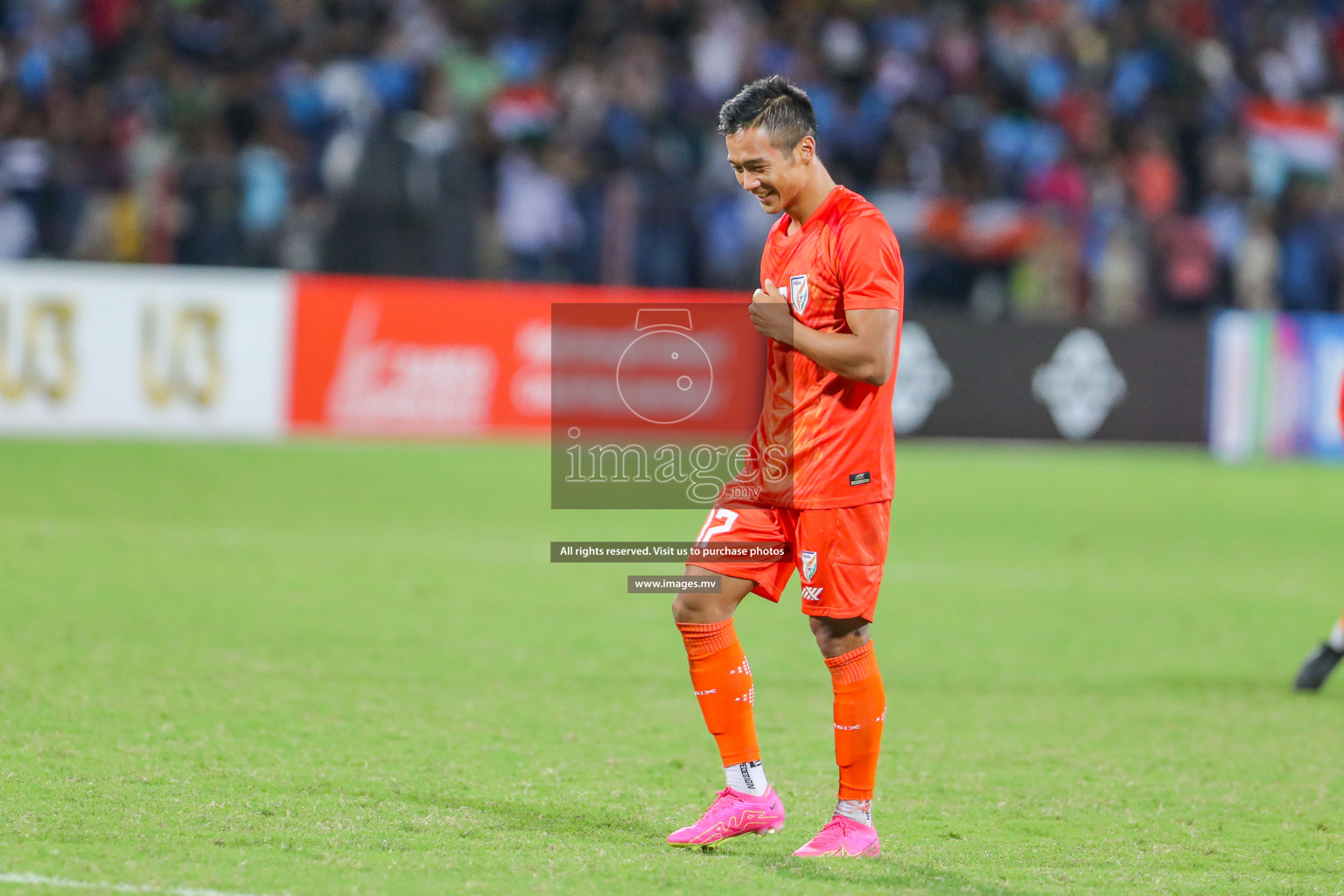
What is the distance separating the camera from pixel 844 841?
441 centimetres

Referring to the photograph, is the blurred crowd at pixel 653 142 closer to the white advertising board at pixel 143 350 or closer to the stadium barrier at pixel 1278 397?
the white advertising board at pixel 143 350

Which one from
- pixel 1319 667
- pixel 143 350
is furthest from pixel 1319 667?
pixel 143 350

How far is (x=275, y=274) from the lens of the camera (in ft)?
48.9

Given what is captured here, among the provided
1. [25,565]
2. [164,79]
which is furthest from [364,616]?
[164,79]

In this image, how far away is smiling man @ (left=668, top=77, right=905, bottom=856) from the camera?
171 inches

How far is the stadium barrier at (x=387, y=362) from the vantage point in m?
14.2

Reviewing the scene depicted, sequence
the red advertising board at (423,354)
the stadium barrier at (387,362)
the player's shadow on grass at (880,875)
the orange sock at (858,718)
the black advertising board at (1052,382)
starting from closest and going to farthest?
the player's shadow on grass at (880,875), the orange sock at (858,718), the stadium barrier at (387,362), the red advertising board at (423,354), the black advertising board at (1052,382)

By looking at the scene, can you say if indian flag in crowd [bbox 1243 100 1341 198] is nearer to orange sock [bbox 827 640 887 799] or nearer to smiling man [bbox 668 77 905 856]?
smiling man [bbox 668 77 905 856]

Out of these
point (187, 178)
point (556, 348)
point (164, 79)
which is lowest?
point (556, 348)

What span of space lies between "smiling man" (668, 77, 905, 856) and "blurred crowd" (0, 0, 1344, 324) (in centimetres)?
1117

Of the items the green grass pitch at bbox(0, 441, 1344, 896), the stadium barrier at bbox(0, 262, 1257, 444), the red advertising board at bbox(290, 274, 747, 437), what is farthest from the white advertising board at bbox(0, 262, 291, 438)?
the green grass pitch at bbox(0, 441, 1344, 896)

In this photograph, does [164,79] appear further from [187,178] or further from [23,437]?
[23,437]

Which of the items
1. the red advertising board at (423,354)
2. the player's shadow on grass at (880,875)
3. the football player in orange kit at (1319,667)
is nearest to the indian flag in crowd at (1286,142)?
the red advertising board at (423,354)

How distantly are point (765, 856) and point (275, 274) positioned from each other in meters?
11.5
